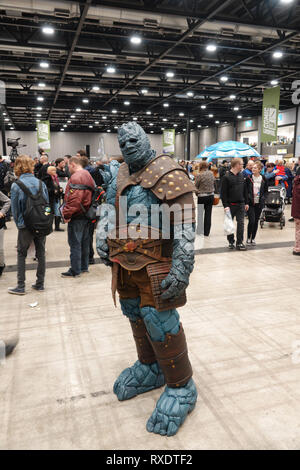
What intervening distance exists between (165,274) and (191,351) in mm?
1254

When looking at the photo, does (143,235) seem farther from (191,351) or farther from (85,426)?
(191,351)

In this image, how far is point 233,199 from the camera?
592 centimetres

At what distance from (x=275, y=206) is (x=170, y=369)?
7215mm

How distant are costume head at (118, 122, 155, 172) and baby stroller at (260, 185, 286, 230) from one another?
6915 mm

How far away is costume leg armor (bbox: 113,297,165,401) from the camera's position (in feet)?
7.51

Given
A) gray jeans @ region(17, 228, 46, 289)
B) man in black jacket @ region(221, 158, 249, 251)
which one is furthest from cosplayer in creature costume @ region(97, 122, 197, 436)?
man in black jacket @ region(221, 158, 249, 251)

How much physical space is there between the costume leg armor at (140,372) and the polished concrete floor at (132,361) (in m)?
0.06

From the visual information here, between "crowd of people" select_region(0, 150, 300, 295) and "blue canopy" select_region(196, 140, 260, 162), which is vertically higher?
"blue canopy" select_region(196, 140, 260, 162)

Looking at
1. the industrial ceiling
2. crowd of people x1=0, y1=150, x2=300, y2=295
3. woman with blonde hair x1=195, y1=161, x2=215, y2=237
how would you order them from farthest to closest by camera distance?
1. the industrial ceiling
2. woman with blonde hair x1=195, y1=161, x2=215, y2=237
3. crowd of people x1=0, y1=150, x2=300, y2=295

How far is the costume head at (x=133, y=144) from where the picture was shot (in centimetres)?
196

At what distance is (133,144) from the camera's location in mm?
1962

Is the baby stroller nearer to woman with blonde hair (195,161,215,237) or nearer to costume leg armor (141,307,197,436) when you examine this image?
woman with blonde hair (195,161,215,237)

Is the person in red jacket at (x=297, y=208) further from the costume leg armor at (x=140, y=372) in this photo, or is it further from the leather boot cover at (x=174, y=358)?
the leather boot cover at (x=174, y=358)

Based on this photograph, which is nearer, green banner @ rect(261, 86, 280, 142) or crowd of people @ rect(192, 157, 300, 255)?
crowd of people @ rect(192, 157, 300, 255)
